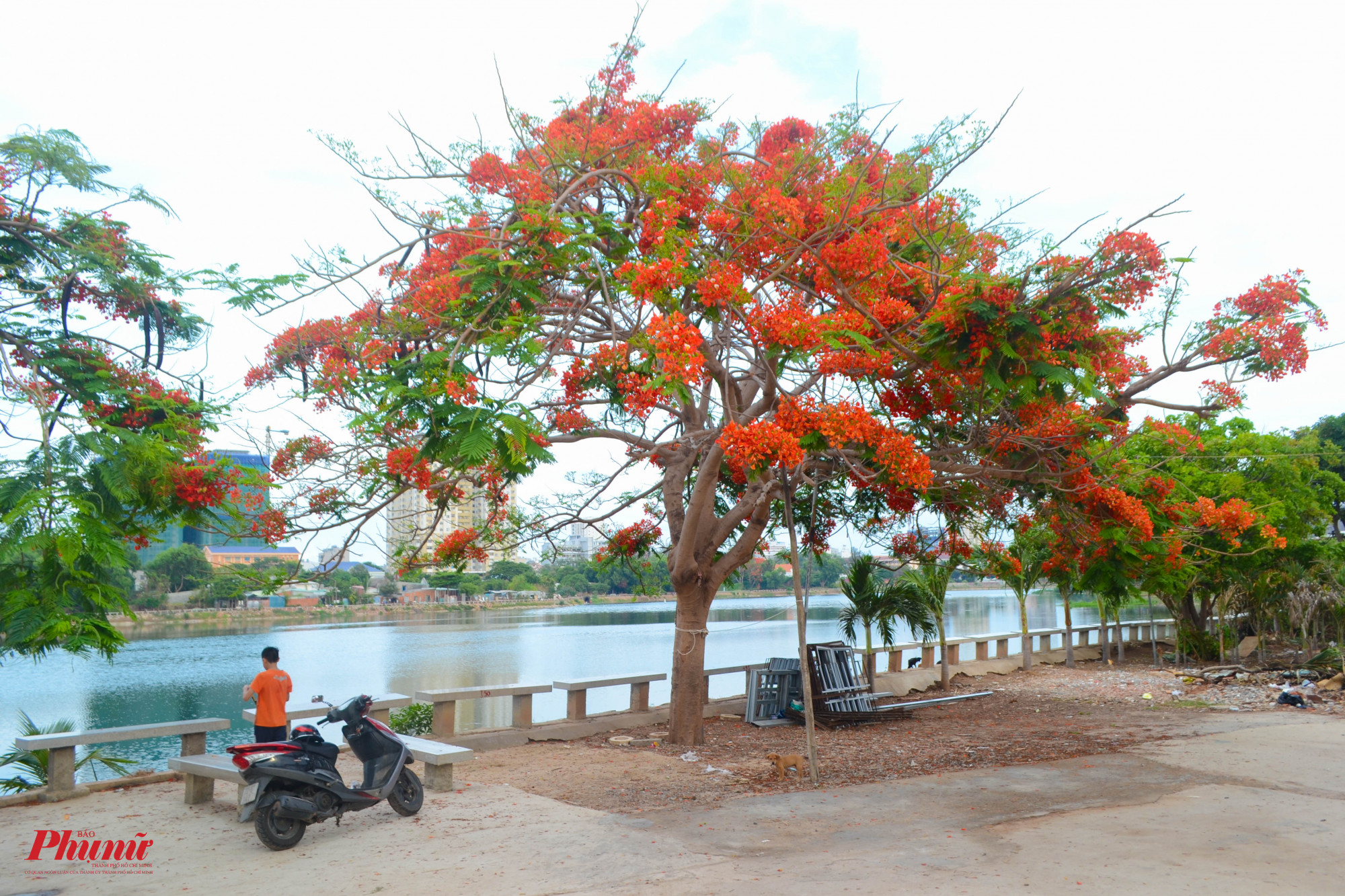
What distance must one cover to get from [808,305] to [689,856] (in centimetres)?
584

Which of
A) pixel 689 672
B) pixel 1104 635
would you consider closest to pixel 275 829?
pixel 689 672

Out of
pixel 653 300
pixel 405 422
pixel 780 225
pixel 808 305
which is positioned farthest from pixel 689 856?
pixel 808 305

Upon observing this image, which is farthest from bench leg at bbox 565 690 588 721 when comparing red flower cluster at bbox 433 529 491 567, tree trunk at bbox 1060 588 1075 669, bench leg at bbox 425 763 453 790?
tree trunk at bbox 1060 588 1075 669

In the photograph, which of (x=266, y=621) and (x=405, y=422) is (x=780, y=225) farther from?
(x=266, y=621)

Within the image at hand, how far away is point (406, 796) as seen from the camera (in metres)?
6.27

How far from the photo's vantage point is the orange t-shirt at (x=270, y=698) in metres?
6.62

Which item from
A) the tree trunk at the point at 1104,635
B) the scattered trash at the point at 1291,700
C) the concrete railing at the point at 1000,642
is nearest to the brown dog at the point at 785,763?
the concrete railing at the point at 1000,642

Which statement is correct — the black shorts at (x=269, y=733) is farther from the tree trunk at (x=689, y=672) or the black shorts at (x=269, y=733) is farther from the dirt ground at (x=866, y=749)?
the tree trunk at (x=689, y=672)

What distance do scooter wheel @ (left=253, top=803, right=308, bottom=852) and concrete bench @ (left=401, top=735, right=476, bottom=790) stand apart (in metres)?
1.33

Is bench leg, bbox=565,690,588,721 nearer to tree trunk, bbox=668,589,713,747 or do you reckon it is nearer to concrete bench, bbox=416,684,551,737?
concrete bench, bbox=416,684,551,737

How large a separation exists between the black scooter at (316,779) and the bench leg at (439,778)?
54 centimetres

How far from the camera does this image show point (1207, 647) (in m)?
18.1

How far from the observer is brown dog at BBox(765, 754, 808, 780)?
7641 mm

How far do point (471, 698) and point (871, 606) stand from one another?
22.5 feet
